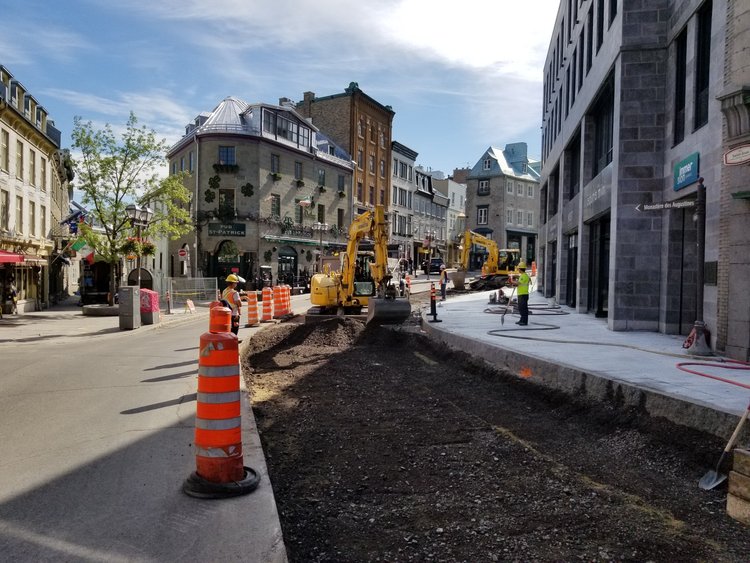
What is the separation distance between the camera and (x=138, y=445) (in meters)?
5.55

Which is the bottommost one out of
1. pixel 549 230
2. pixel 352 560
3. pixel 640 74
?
pixel 352 560

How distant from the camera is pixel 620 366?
8547 millimetres

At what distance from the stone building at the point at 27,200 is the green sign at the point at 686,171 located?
19.8 meters

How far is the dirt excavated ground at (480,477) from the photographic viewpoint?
152 inches

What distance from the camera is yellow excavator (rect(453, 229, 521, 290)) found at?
36438mm

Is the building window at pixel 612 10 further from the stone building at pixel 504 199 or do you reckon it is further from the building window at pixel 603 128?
the stone building at pixel 504 199

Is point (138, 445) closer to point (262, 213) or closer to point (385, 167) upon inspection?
point (262, 213)

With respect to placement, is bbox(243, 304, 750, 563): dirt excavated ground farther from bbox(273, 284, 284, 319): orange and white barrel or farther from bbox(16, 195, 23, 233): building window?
bbox(16, 195, 23, 233): building window

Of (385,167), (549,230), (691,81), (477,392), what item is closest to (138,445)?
(477,392)

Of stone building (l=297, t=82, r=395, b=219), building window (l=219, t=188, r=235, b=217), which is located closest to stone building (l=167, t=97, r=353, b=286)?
building window (l=219, t=188, r=235, b=217)

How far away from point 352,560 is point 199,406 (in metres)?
1.65

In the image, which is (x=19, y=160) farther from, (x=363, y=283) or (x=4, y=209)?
(x=363, y=283)

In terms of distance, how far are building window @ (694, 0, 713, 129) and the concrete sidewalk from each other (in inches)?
189

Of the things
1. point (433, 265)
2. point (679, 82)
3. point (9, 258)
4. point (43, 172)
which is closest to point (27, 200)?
point (43, 172)
